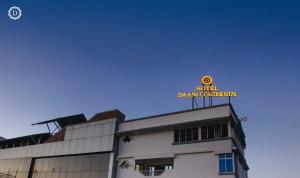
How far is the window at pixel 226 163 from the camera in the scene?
88.6ft

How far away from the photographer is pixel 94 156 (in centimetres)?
3578

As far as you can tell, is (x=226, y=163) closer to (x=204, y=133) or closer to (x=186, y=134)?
(x=204, y=133)

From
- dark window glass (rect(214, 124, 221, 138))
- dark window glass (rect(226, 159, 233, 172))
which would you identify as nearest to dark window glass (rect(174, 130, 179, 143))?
dark window glass (rect(214, 124, 221, 138))

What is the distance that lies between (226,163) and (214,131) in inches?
148

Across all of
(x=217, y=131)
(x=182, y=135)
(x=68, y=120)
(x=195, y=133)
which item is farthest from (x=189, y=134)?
(x=68, y=120)

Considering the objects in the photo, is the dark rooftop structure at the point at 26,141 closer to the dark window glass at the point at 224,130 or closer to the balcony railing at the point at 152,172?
the balcony railing at the point at 152,172

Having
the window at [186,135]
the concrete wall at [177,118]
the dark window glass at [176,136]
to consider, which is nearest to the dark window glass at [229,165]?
the window at [186,135]

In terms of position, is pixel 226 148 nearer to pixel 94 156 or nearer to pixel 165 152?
pixel 165 152

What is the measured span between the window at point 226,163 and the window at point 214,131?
2218 mm

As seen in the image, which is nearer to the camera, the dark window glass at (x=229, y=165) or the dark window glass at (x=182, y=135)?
the dark window glass at (x=229, y=165)

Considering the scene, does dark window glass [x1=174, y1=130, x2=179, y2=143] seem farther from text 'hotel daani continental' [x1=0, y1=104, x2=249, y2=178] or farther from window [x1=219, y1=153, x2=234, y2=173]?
window [x1=219, y1=153, x2=234, y2=173]

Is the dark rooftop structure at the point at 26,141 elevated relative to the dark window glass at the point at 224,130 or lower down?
elevated

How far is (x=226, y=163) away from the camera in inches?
1078

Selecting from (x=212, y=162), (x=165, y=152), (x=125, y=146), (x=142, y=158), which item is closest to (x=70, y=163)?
(x=125, y=146)
